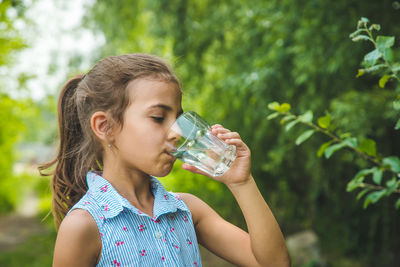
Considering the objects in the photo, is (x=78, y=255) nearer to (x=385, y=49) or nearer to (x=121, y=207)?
(x=121, y=207)

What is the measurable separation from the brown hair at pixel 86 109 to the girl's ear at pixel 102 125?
0.09 feet

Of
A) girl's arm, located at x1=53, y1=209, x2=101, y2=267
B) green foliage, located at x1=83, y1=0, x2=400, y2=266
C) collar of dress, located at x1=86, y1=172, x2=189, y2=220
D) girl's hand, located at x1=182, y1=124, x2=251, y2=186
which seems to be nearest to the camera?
girl's arm, located at x1=53, y1=209, x2=101, y2=267

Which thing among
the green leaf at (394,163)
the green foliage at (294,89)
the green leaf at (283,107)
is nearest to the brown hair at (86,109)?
the green leaf at (283,107)

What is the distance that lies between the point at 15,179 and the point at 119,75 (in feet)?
35.4

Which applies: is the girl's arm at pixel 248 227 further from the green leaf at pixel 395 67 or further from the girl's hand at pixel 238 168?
the green leaf at pixel 395 67

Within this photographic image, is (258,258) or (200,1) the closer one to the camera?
(258,258)

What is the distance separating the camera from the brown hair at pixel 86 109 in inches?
60.1

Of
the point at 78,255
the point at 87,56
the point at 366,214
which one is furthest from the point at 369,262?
the point at 87,56

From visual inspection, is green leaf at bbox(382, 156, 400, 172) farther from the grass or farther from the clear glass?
the grass

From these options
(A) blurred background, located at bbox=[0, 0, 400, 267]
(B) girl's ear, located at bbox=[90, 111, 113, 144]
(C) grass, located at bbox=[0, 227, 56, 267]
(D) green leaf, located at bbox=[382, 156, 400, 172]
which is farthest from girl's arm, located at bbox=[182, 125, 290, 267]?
(C) grass, located at bbox=[0, 227, 56, 267]

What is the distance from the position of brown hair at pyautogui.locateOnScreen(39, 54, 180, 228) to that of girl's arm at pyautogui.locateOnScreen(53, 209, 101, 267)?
1.21ft

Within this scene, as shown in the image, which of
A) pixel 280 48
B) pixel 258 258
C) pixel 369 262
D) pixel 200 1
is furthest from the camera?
pixel 200 1

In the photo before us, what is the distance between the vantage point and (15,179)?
11.2 metres

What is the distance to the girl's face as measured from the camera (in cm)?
143
